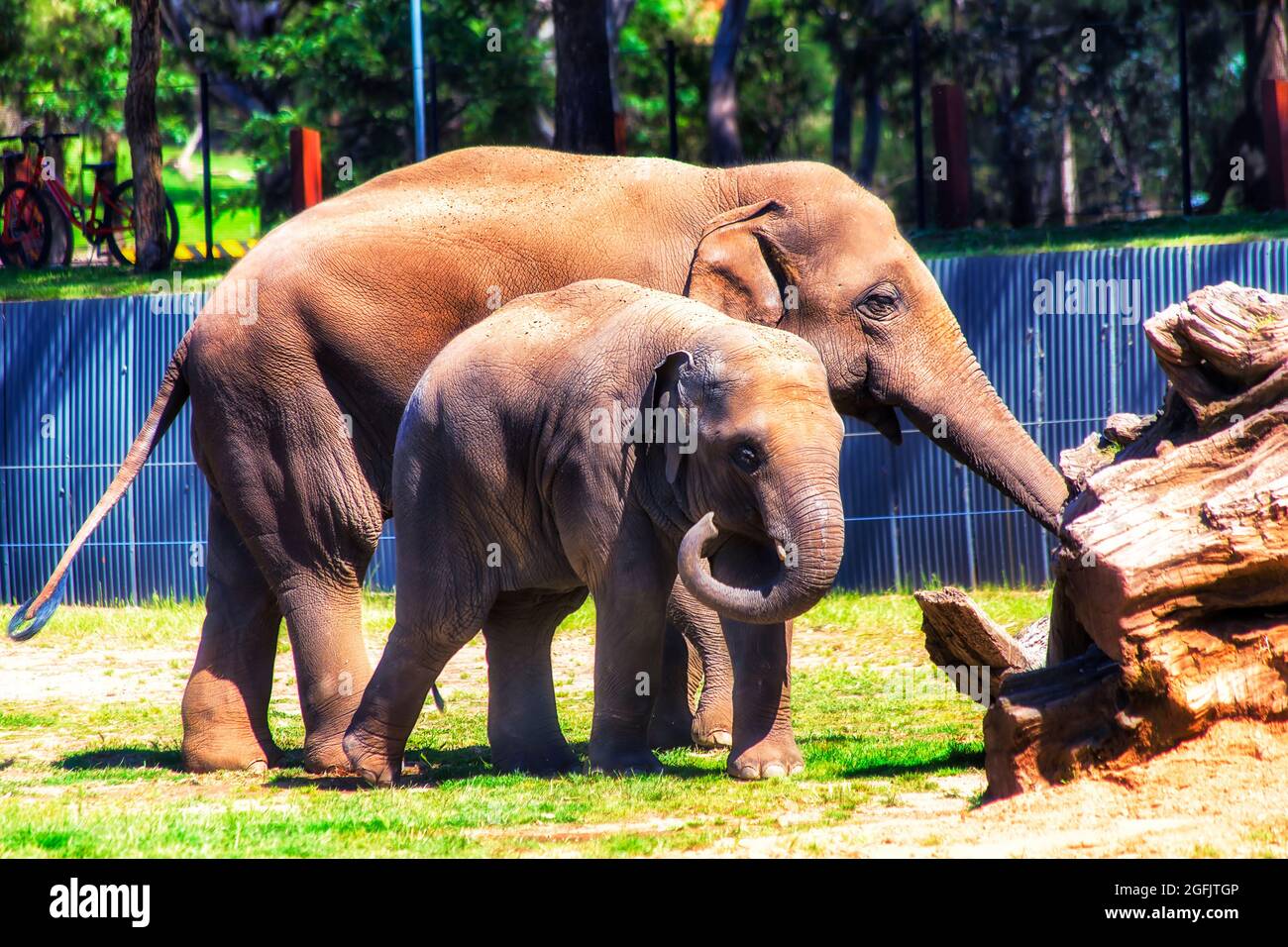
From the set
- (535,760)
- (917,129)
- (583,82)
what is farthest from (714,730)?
(917,129)

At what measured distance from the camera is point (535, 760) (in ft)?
29.4

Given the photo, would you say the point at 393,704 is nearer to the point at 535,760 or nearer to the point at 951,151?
the point at 535,760

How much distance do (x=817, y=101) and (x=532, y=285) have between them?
36318 millimetres

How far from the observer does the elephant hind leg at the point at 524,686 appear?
898 centimetres

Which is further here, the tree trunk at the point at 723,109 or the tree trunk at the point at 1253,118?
the tree trunk at the point at 723,109

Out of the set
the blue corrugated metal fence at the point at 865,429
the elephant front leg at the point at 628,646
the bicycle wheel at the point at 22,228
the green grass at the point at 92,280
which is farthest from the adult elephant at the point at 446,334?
the bicycle wheel at the point at 22,228

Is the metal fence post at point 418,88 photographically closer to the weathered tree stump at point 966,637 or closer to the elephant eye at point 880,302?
the elephant eye at point 880,302

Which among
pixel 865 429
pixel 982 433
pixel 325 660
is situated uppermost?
pixel 865 429

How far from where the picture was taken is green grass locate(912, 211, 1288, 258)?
19.8 meters

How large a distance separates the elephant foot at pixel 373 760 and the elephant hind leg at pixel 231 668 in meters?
1.32

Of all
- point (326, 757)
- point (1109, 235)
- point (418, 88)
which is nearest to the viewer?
point (326, 757)

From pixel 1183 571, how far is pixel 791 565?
1.63 meters

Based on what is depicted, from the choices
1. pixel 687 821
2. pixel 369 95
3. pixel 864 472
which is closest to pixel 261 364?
pixel 687 821

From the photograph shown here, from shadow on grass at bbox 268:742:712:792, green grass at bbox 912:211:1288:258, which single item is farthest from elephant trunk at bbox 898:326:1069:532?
green grass at bbox 912:211:1288:258
